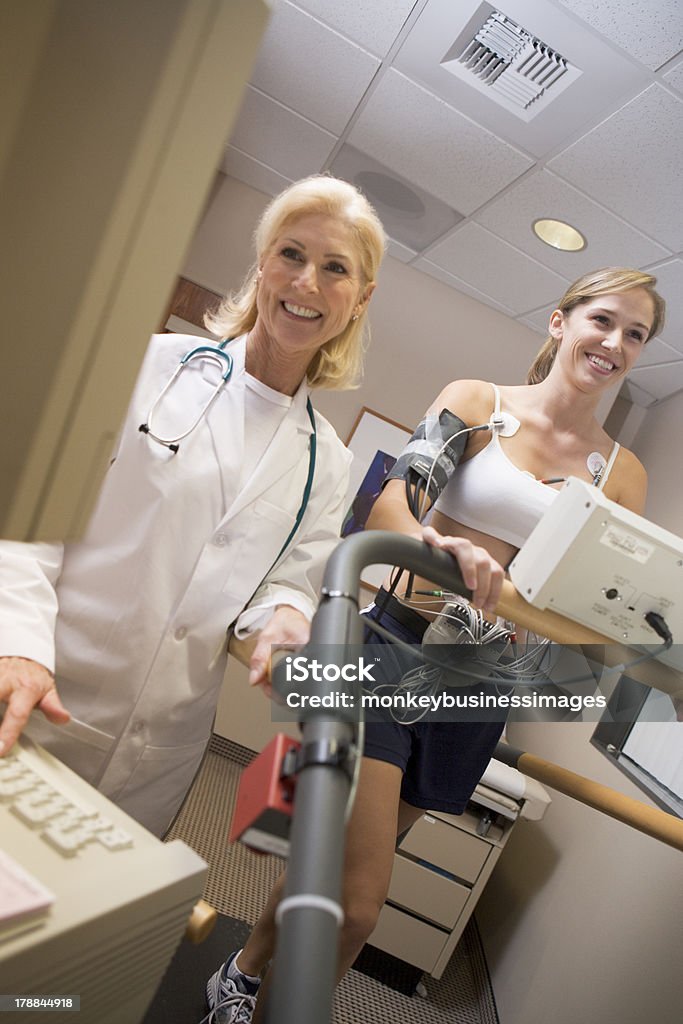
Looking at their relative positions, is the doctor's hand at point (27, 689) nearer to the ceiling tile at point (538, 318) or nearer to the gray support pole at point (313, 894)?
the gray support pole at point (313, 894)

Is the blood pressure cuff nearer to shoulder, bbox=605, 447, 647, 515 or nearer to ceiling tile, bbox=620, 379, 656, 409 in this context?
shoulder, bbox=605, 447, 647, 515

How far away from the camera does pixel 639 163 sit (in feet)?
8.80

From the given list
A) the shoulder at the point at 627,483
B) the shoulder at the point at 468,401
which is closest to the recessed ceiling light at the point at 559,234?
the shoulder at the point at 627,483

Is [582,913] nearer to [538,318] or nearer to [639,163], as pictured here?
[639,163]

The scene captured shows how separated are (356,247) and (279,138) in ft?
9.08

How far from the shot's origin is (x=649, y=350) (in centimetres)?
382

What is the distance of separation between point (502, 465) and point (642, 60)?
1.79 m

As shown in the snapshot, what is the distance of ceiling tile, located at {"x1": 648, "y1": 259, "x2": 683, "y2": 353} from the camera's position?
126 inches

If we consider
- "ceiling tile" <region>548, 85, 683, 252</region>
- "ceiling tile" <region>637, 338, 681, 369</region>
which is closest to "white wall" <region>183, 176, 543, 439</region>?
"ceiling tile" <region>637, 338, 681, 369</region>

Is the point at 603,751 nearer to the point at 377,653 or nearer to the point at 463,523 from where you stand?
the point at 463,523

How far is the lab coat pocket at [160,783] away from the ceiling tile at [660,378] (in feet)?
11.6

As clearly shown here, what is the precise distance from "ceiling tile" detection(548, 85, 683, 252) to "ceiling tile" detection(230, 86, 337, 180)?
120 centimetres

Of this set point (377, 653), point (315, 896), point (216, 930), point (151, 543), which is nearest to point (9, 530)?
point (315, 896)

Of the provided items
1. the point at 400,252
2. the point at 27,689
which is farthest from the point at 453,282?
the point at 27,689
